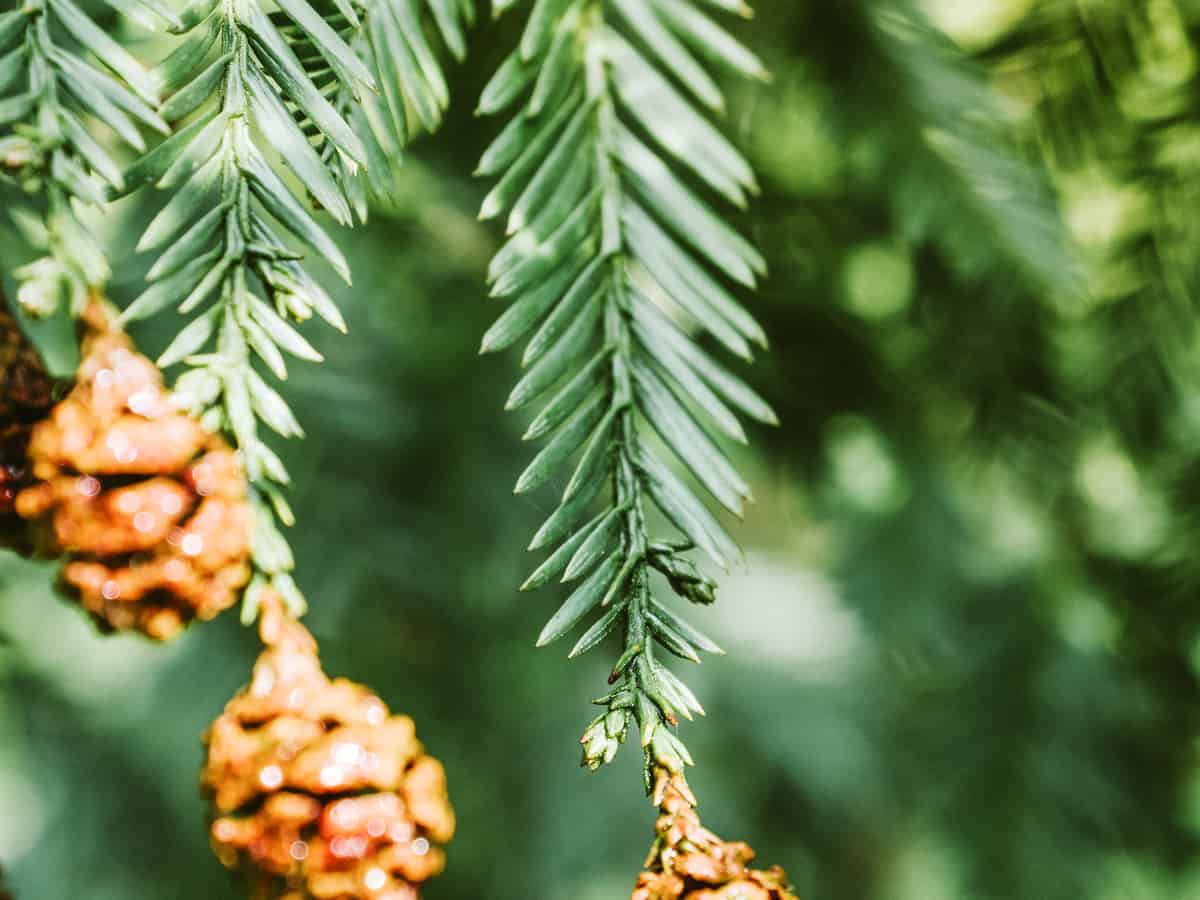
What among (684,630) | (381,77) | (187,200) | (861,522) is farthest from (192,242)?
(861,522)

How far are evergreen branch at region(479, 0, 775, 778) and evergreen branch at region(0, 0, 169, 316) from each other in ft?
0.46

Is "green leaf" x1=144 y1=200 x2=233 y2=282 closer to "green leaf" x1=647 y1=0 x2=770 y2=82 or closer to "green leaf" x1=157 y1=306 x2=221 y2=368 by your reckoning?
"green leaf" x1=157 y1=306 x2=221 y2=368

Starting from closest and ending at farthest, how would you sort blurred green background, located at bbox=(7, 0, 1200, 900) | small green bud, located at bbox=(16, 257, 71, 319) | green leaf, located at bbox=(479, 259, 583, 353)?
small green bud, located at bbox=(16, 257, 71, 319)
green leaf, located at bbox=(479, 259, 583, 353)
blurred green background, located at bbox=(7, 0, 1200, 900)

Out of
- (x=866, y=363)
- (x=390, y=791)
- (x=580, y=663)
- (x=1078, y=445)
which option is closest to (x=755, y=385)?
(x=866, y=363)

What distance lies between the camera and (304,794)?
0.33 m

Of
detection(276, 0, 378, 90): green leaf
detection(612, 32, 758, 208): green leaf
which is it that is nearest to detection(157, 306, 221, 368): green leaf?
detection(276, 0, 378, 90): green leaf

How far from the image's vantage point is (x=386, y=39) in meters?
0.41

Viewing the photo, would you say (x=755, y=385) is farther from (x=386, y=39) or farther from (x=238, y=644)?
(x=238, y=644)

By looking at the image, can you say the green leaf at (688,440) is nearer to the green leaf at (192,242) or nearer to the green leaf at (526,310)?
the green leaf at (526,310)

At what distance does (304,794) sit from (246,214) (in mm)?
214

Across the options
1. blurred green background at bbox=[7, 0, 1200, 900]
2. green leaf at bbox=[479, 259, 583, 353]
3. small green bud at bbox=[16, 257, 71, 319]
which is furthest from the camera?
blurred green background at bbox=[7, 0, 1200, 900]

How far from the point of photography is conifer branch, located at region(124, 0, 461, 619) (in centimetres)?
31

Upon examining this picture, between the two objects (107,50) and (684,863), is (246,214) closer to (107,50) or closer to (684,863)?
(107,50)

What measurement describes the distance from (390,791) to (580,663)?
74cm
